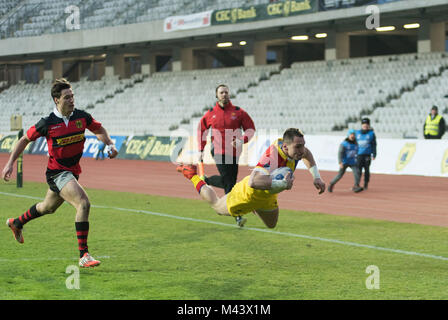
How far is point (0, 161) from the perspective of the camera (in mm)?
32938

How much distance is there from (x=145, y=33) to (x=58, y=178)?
126ft

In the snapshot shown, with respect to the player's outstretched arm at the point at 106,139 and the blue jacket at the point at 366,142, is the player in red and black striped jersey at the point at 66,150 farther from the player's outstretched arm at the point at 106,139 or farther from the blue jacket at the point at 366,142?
the blue jacket at the point at 366,142

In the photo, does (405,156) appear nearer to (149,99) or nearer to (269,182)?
(269,182)

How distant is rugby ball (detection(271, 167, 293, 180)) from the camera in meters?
8.30

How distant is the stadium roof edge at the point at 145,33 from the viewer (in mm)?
33656

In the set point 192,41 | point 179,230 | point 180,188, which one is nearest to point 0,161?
point 180,188

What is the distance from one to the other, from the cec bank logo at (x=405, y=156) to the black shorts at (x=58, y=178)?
16412 mm

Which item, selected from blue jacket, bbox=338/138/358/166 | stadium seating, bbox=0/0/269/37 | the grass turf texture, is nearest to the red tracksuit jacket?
the grass turf texture

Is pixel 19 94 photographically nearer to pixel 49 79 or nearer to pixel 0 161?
pixel 49 79

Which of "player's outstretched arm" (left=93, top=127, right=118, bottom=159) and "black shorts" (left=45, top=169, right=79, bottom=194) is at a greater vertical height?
"player's outstretched arm" (left=93, top=127, right=118, bottom=159)

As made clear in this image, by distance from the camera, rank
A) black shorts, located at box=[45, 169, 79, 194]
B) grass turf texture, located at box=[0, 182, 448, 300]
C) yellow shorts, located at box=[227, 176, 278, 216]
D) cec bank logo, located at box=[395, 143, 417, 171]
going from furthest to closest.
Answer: cec bank logo, located at box=[395, 143, 417, 171] < yellow shorts, located at box=[227, 176, 278, 216] < black shorts, located at box=[45, 169, 79, 194] < grass turf texture, located at box=[0, 182, 448, 300]

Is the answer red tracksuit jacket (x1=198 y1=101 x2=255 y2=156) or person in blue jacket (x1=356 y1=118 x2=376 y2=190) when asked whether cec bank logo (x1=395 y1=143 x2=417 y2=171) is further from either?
red tracksuit jacket (x1=198 y1=101 x2=255 y2=156)

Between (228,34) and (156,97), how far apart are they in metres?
5.73

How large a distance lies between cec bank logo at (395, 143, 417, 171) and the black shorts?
16.4 meters
